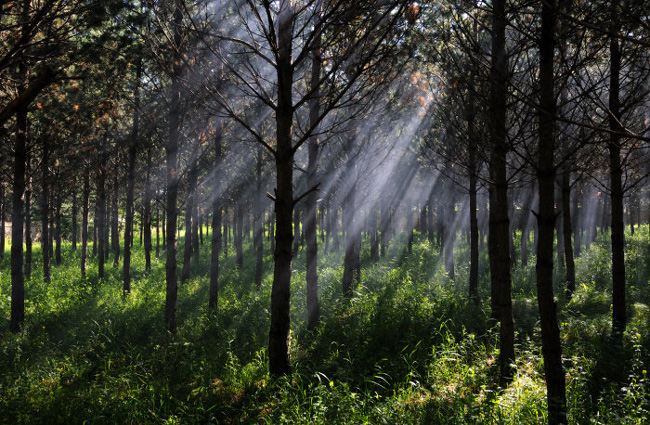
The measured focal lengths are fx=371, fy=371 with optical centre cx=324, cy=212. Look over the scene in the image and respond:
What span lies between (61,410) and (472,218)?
8.62 meters

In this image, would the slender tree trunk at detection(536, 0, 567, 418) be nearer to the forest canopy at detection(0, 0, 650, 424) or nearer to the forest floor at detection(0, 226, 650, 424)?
the forest canopy at detection(0, 0, 650, 424)

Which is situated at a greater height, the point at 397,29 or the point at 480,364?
the point at 397,29

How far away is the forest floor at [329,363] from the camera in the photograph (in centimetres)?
451

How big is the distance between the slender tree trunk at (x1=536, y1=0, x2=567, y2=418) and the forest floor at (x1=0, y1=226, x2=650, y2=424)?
2.03 feet

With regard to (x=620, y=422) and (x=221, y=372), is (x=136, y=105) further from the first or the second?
(x=620, y=422)

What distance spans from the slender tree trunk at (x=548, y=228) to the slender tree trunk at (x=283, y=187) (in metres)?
2.69

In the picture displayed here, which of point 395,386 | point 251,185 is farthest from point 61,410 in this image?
point 251,185

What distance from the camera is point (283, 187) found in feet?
15.0

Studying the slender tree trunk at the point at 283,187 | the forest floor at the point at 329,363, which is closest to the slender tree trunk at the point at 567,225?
the forest floor at the point at 329,363

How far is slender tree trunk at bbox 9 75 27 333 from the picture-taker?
908 cm

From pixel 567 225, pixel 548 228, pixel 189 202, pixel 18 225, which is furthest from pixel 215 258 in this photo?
pixel 567 225

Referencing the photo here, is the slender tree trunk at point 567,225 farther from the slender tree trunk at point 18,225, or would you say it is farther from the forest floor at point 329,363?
the slender tree trunk at point 18,225

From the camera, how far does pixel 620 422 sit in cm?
381

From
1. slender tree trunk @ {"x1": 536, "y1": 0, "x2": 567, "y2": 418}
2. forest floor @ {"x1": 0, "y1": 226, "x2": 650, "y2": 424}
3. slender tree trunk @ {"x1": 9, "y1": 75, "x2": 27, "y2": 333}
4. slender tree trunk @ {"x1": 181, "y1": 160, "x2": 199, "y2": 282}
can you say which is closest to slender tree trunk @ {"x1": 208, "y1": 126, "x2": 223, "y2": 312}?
forest floor @ {"x1": 0, "y1": 226, "x2": 650, "y2": 424}
